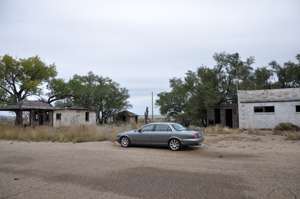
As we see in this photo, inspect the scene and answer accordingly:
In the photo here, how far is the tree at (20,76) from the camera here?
3984 cm

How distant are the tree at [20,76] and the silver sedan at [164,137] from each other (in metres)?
33.3

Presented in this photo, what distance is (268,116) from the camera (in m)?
24.4

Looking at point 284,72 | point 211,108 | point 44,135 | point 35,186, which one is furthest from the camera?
point 284,72

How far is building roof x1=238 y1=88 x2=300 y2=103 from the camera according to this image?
24016 millimetres

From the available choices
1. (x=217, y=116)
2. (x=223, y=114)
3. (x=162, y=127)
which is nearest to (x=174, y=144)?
(x=162, y=127)

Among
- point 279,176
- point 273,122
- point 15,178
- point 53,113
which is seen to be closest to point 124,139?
point 15,178

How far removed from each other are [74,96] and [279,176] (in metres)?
45.9

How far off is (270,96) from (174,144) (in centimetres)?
1717

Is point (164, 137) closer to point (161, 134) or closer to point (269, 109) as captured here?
point (161, 134)

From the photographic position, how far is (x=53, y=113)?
3400 centimetres

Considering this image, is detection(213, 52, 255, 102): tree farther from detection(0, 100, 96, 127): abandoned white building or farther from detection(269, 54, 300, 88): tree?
detection(0, 100, 96, 127): abandoned white building

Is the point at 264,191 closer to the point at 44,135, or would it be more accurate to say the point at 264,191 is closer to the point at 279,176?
the point at 279,176

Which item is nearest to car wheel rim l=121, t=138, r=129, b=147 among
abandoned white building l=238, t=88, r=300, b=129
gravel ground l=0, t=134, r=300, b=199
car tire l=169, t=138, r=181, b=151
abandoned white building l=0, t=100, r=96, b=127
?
car tire l=169, t=138, r=181, b=151

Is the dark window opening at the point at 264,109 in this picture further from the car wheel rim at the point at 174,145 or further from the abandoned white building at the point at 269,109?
the car wheel rim at the point at 174,145
